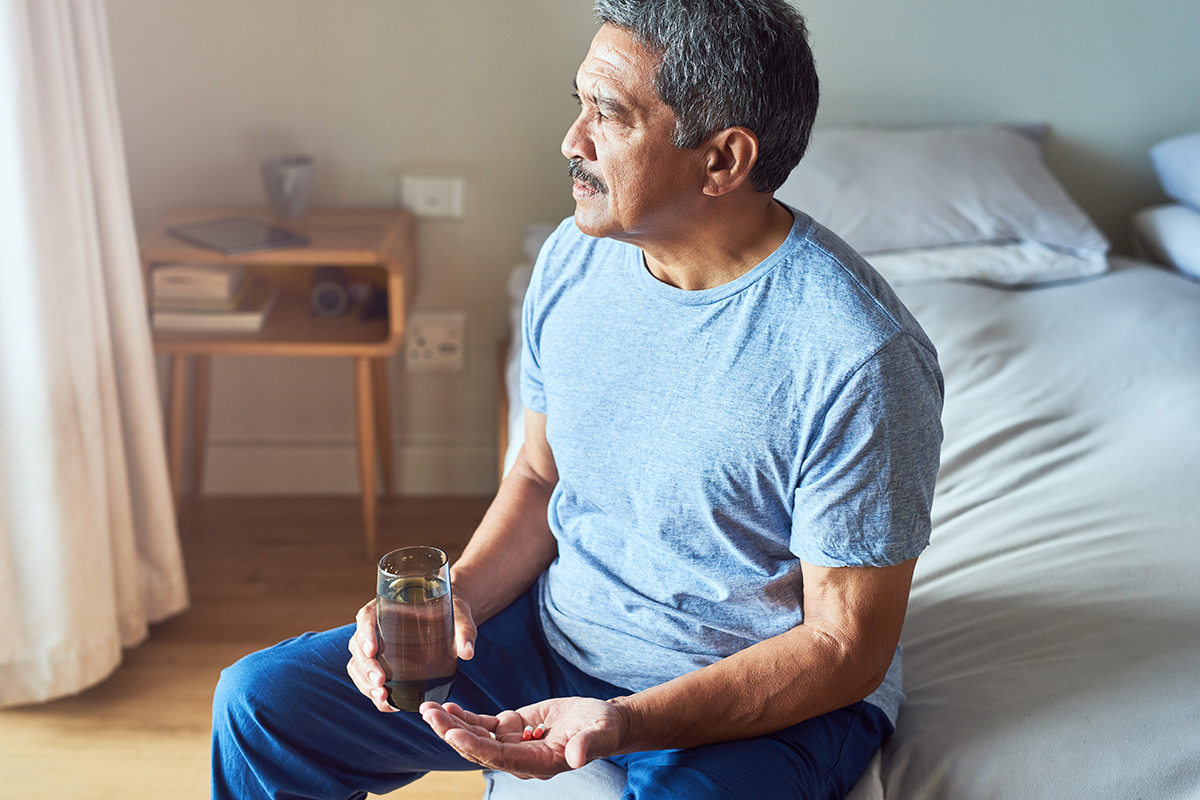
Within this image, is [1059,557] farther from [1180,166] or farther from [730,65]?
[1180,166]

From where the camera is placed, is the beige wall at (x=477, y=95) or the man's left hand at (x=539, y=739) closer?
the man's left hand at (x=539, y=739)

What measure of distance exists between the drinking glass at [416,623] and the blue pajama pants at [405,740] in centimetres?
13

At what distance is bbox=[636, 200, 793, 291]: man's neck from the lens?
104 centimetres

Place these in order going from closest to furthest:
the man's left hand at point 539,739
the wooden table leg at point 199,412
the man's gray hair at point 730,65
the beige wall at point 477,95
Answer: the man's left hand at point 539,739, the man's gray hair at point 730,65, the beige wall at point 477,95, the wooden table leg at point 199,412

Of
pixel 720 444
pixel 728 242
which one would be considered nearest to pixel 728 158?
pixel 728 242

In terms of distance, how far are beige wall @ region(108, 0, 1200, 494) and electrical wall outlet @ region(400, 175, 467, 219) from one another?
0.03 meters

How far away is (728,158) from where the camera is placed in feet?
3.32

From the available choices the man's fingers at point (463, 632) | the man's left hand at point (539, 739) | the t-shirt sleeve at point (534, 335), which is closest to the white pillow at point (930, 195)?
the t-shirt sleeve at point (534, 335)

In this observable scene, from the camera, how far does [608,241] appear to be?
3.89 feet

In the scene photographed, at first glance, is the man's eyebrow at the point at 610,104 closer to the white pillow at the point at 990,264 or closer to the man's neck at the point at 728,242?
the man's neck at the point at 728,242

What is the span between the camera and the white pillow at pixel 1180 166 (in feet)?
7.07

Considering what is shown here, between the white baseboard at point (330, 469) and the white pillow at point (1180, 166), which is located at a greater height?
the white pillow at point (1180, 166)

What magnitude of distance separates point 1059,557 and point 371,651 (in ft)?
2.74

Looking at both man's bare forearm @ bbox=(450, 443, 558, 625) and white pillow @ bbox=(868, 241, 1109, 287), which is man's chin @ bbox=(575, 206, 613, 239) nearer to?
man's bare forearm @ bbox=(450, 443, 558, 625)
